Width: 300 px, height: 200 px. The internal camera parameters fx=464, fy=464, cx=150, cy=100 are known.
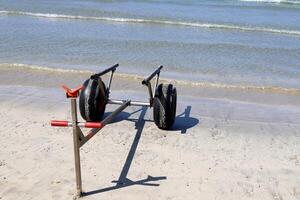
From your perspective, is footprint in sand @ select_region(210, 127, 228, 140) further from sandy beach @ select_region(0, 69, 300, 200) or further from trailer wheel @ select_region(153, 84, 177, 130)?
trailer wheel @ select_region(153, 84, 177, 130)

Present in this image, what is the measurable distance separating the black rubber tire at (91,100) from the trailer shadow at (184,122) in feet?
4.24

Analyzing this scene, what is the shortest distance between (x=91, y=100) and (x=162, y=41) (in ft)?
33.1

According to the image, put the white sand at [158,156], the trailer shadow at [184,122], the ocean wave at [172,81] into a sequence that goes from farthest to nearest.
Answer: the ocean wave at [172,81] → the trailer shadow at [184,122] → the white sand at [158,156]

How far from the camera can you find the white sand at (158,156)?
5.46 meters

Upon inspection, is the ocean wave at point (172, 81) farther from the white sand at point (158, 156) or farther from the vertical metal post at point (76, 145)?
the vertical metal post at point (76, 145)

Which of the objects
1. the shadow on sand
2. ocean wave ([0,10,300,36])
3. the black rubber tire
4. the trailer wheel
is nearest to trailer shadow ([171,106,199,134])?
the shadow on sand

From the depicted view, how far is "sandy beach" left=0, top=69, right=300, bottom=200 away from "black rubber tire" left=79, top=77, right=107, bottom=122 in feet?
1.24

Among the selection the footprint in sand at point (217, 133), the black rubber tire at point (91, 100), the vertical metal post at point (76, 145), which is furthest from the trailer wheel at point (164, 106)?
the vertical metal post at point (76, 145)

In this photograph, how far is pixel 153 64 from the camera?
12.9 metres

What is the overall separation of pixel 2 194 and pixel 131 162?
5.67 feet

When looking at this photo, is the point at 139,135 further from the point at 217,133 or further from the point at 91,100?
the point at 217,133

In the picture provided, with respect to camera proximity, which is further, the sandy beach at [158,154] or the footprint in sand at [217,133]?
the footprint in sand at [217,133]

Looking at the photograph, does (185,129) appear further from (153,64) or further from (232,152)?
(153,64)

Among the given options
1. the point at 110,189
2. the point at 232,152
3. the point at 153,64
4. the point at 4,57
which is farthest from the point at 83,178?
the point at 4,57
